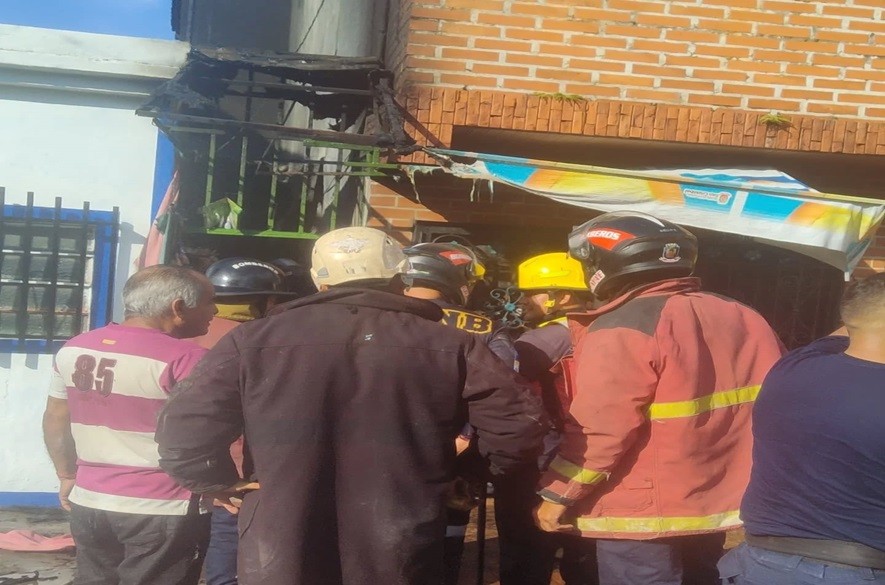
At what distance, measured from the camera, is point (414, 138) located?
15.8 feet

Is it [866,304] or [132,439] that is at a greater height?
[866,304]

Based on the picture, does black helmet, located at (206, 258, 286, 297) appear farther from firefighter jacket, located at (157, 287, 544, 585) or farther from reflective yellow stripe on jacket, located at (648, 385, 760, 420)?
reflective yellow stripe on jacket, located at (648, 385, 760, 420)

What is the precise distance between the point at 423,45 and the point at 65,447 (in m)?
3.09

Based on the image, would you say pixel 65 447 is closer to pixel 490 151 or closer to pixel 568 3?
pixel 490 151

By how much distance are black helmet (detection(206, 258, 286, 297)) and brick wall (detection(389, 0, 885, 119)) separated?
1769mm

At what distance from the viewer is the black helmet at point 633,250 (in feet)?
9.17

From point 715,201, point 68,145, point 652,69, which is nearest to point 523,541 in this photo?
point 715,201

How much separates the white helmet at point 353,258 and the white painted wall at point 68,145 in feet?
11.6

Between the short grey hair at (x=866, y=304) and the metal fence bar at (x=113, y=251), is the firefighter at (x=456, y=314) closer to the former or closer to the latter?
the short grey hair at (x=866, y=304)

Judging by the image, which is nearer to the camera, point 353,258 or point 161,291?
A: point 353,258

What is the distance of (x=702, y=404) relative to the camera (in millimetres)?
2617

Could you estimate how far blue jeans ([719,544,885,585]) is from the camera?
2.21 m

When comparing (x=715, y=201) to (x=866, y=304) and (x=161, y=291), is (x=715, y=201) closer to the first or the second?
(x=866, y=304)

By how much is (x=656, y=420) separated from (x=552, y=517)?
0.50m
